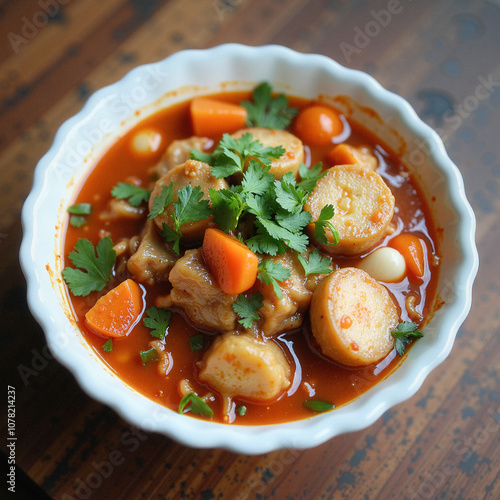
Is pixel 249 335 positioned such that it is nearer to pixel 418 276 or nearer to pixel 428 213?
pixel 418 276

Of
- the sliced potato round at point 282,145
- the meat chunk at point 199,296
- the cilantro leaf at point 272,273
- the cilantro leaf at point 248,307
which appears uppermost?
the sliced potato round at point 282,145

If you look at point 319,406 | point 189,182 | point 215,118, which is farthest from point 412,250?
point 215,118

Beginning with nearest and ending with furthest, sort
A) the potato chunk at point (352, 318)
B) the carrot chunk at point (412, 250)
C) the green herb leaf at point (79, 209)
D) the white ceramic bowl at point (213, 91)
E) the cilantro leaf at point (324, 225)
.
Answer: the white ceramic bowl at point (213, 91), the potato chunk at point (352, 318), the cilantro leaf at point (324, 225), the carrot chunk at point (412, 250), the green herb leaf at point (79, 209)

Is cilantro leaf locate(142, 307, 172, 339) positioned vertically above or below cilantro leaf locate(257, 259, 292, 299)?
below

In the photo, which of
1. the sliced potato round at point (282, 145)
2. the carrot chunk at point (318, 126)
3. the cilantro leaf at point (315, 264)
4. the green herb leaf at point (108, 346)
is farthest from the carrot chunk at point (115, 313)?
the carrot chunk at point (318, 126)

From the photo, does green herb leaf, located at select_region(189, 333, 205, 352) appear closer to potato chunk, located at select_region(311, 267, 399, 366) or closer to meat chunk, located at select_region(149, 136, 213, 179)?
potato chunk, located at select_region(311, 267, 399, 366)

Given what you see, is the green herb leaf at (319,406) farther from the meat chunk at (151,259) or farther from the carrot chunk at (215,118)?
the carrot chunk at (215,118)

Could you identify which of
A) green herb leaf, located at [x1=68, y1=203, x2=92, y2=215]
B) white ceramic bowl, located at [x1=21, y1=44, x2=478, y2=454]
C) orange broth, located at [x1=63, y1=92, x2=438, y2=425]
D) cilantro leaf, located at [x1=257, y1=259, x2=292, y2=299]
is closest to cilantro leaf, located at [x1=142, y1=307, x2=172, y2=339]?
orange broth, located at [x1=63, y1=92, x2=438, y2=425]

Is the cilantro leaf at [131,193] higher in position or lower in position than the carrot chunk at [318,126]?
lower
